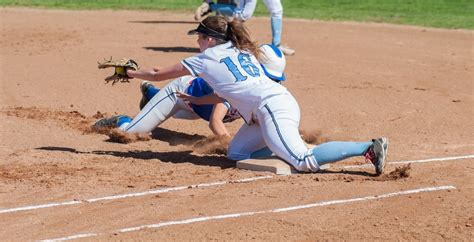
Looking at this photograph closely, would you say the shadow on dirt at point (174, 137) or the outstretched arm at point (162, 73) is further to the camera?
the shadow on dirt at point (174, 137)

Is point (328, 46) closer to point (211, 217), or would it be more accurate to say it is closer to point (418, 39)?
point (418, 39)

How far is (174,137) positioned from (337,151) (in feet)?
8.54

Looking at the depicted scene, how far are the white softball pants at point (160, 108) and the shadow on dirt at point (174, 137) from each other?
25 centimetres

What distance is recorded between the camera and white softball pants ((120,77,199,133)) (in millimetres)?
9500

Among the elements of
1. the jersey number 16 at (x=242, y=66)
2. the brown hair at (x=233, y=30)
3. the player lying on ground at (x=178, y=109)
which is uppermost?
the brown hair at (x=233, y=30)

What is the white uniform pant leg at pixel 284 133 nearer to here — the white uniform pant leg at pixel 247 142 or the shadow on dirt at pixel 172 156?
the white uniform pant leg at pixel 247 142

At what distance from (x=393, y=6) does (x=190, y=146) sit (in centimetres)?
1411

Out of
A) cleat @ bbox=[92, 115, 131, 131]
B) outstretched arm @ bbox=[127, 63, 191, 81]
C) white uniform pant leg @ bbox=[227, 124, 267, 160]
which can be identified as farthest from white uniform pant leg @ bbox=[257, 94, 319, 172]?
cleat @ bbox=[92, 115, 131, 131]

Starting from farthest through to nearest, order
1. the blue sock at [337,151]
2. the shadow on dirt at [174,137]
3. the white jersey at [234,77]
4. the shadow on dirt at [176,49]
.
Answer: the shadow on dirt at [176,49] < the shadow on dirt at [174,137] < the white jersey at [234,77] < the blue sock at [337,151]

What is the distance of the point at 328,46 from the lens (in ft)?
52.6

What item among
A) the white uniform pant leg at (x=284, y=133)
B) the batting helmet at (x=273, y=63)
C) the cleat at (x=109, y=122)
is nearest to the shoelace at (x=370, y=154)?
the white uniform pant leg at (x=284, y=133)

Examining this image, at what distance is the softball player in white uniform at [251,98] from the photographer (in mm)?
7758

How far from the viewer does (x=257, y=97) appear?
802cm

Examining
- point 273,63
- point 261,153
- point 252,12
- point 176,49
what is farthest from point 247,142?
point 176,49
